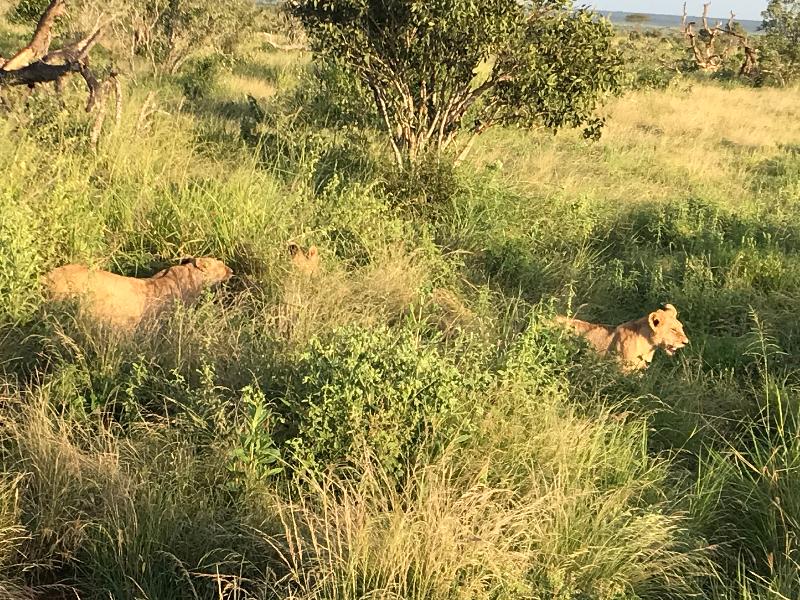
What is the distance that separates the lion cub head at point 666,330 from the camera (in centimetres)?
429

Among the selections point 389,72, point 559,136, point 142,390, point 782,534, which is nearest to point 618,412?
point 782,534

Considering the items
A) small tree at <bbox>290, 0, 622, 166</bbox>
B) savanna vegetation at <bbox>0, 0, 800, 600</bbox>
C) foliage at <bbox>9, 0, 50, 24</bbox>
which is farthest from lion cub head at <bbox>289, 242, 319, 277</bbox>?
foliage at <bbox>9, 0, 50, 24</bbox>

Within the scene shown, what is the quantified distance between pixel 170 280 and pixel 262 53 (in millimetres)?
15202

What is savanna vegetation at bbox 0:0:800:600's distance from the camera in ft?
7.70

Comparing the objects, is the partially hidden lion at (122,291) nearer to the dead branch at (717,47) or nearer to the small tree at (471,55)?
the small tree at (471,55)

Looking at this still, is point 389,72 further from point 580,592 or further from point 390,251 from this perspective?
point 580,592

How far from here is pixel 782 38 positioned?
20.6 meters

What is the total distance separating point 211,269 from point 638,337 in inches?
102

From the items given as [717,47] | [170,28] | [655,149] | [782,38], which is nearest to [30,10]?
[170,28]

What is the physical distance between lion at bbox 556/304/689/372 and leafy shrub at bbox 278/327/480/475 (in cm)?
151

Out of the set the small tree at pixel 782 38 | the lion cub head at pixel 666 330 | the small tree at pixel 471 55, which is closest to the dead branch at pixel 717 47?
the small tree at pixel 782 38

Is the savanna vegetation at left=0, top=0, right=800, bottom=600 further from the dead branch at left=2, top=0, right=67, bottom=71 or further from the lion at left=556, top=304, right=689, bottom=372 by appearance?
the dead branch at left=2, top=0, right=67, bottom=71

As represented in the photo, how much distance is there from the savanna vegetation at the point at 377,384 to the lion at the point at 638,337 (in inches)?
5.8

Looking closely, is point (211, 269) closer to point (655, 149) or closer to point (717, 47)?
point (655, 149)
